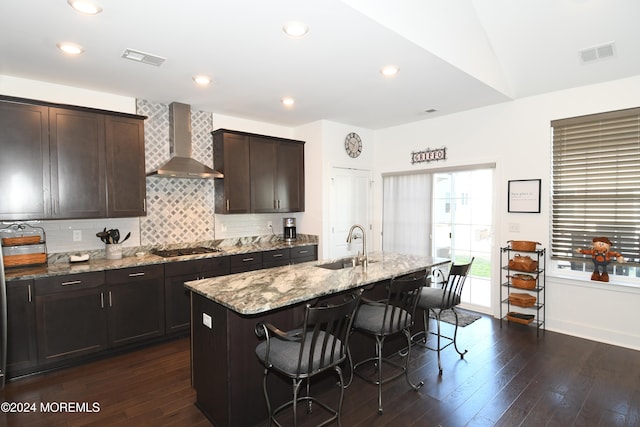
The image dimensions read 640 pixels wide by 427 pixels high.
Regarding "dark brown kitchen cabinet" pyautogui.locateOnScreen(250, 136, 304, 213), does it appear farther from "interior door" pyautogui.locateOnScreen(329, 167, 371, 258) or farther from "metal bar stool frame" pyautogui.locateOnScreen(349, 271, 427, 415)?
"metal bar stool frame" pyautogui.locateOnScreen(349, 271, 427, 415)

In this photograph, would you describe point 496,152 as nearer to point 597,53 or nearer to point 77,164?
point 597,53

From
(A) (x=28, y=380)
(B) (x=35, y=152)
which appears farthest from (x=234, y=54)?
(A) (x=28, y=380)

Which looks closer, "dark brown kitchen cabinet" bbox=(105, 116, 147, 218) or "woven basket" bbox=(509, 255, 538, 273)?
"dark brown kitchen cabinet" bbox=(105, 116, 147, 218)

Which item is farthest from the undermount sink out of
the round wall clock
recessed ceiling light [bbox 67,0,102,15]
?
recessed ceiling light [bbox 67,0,102,15]

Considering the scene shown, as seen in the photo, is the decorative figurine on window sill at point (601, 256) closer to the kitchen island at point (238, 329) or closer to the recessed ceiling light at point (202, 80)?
the kitchen island at point (238, 329)

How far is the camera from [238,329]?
7.13 ft

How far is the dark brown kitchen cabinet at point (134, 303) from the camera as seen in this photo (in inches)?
132

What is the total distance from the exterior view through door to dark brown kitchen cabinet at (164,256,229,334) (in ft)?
10.2

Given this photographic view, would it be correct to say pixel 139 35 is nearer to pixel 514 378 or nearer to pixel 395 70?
pixel 395 70

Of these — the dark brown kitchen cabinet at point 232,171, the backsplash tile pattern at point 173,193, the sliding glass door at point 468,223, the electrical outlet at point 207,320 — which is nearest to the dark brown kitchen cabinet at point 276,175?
the dark brown kitchen cabinet at point 232,171

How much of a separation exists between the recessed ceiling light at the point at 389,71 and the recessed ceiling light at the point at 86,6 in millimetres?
2260

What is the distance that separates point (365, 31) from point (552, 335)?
151 inches

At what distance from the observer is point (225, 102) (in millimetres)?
4199

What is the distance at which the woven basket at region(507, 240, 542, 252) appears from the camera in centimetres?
398
